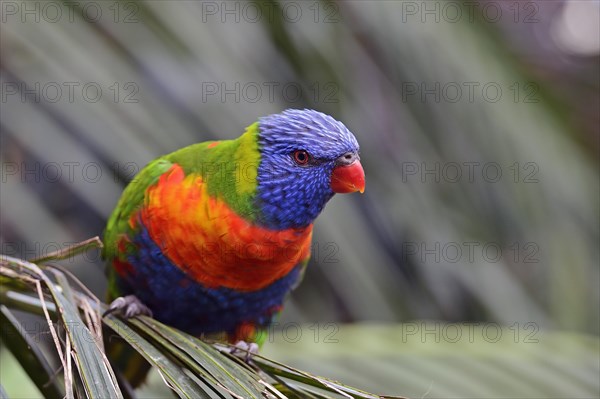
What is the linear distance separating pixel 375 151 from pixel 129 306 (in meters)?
1.25

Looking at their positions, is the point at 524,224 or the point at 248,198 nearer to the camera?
the point at 248,198

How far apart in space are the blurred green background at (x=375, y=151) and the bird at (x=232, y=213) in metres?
0.23

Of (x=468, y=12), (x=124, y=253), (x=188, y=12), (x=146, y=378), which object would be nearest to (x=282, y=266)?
(x=124, y=253)

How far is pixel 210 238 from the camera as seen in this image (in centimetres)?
175

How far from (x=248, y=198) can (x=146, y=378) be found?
0.73 m

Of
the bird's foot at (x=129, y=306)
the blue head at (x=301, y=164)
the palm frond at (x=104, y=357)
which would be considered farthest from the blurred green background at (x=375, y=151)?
the palm frond at (x=104, y=357)

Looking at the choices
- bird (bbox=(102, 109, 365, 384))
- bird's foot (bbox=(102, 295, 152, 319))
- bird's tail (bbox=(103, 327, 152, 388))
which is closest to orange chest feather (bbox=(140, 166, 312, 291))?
bird (bbox=(102, 109, 365, 384))

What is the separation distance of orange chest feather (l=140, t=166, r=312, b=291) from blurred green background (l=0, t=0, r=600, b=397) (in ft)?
0.86

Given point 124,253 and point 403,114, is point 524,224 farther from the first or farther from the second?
point 124,253

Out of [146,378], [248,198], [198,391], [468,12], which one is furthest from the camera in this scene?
[468,12]

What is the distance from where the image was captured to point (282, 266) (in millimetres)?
1865

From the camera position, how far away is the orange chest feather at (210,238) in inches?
68.9

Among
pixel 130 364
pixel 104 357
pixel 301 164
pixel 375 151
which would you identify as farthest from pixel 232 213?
pixel 375 151

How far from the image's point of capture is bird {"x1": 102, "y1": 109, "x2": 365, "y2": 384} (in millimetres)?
1745
